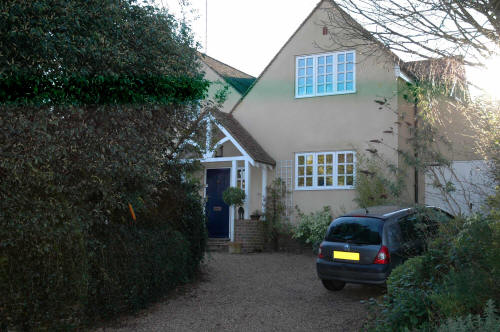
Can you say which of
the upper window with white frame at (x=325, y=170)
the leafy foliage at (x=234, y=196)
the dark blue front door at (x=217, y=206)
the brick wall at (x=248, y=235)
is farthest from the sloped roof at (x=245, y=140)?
the brick wall at (x=248, y=235)

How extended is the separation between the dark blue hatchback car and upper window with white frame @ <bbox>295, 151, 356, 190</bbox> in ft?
18.1

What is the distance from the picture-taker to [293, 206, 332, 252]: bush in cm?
1366

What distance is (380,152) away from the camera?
14.0 meters

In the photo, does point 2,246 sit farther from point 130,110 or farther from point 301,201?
point 301,201

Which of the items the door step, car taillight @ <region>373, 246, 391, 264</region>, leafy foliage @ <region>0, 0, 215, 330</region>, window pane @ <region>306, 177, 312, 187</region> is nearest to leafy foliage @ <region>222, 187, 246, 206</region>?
the door step

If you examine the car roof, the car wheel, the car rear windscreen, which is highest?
the car roof

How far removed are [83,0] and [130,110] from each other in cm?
159

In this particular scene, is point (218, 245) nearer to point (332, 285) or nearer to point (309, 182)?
point (309, 182)

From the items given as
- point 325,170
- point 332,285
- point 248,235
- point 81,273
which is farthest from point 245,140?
point 81,273

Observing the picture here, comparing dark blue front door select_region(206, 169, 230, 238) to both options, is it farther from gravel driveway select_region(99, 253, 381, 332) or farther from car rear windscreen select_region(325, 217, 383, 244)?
Answer: car rear windscreen select_region(325, 217, 383, 244)

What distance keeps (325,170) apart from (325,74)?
3.05 meters

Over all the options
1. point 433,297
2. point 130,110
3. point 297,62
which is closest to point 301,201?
point 297,62

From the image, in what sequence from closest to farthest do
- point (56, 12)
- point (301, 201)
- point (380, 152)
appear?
point (56, 12) < point (380, 152) < point (301, 201)

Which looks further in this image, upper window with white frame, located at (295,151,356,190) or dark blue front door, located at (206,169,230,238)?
dark blue front door, located at (206,169,230,238)
